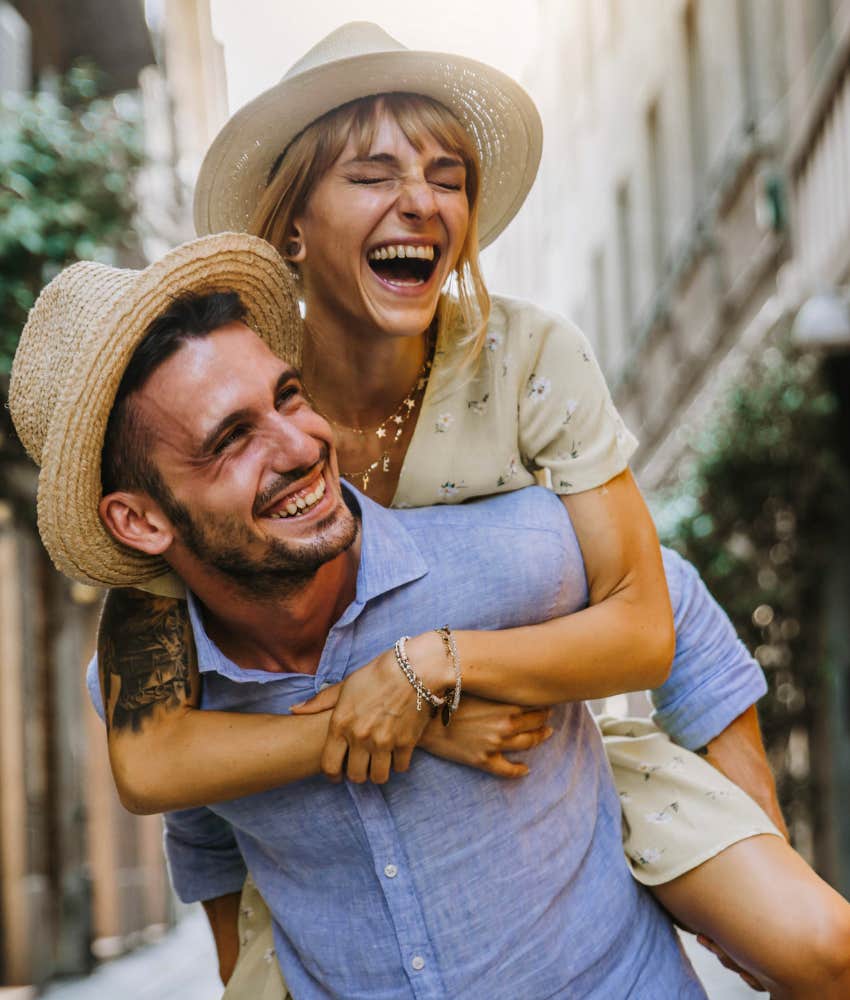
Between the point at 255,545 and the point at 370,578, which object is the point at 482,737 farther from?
the point at 255,545

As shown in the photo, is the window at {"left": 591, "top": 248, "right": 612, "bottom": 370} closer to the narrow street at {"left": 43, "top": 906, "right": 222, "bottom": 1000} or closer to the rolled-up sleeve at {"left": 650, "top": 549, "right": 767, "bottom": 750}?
the narrow street at {"left": 43, "top": 906, "right": 222, "bottom": 1000}

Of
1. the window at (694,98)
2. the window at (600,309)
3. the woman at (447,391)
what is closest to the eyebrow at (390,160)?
the woman at (447,391)

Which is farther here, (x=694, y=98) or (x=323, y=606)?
(x=694, y=98)

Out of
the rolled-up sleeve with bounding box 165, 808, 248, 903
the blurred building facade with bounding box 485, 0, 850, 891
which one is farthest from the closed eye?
the rolled-up sleeve with bounding box 165, 808, 248, 903

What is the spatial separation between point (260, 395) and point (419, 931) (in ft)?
3.13

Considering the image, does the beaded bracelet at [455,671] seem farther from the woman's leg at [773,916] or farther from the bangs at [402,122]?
the bangs at [402,122]

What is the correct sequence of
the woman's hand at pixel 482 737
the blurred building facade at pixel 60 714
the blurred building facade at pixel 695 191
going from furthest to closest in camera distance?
the blurred building facade at pixel 60 714, the blurred building facade at pixel 695 191, the woman's hand at pixel 482 737

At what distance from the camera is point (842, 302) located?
9.52 meters

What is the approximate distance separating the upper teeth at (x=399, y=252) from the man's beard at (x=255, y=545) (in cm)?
60

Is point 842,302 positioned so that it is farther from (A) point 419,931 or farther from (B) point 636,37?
(B) point 636,37

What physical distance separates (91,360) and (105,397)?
7 centimetres

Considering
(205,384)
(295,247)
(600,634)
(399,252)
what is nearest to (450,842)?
(600,634)

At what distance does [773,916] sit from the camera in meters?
2.61

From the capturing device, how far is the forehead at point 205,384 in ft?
8.04
